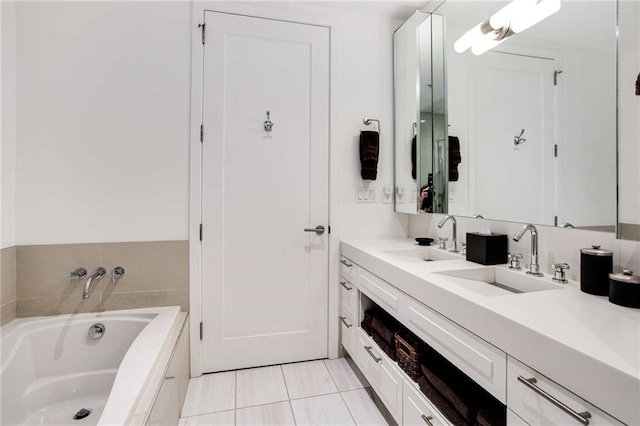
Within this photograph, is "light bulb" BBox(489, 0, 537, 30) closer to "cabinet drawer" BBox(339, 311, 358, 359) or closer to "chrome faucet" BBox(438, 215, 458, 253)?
"chrome faucet" BBox(438, 215, 458, 253)

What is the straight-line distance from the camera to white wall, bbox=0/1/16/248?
1700 mm

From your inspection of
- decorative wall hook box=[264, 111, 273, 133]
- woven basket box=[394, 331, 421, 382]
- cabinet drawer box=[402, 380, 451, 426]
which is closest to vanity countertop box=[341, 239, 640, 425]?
woven basket box=[394, 331, 421, 382]

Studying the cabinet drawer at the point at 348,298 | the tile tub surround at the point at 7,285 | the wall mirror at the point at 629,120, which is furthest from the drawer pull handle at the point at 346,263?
the tile tub surround at the point at 7,285

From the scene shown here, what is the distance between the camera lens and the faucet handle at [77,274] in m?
1.84

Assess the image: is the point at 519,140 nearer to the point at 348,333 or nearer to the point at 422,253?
the point at 422,253

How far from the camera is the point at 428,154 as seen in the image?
7.13ft

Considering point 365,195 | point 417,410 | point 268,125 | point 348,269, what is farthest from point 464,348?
point 268,125

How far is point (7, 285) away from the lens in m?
1.75

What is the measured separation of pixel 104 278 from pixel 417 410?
1882mm

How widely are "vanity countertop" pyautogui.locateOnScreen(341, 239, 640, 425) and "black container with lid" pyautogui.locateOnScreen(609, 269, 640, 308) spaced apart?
0.02 metres

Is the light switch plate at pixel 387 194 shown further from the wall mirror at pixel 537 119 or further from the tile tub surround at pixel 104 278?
the tile tub surround at pixel 104 278

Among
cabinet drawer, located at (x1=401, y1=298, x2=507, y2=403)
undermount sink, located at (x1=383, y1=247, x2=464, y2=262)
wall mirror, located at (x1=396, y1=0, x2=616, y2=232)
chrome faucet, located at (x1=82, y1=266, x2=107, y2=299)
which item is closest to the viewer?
cabinet drawer, located at (x1=401, y1=298, x2=507, y2=403)

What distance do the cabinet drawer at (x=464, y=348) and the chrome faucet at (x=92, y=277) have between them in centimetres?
177

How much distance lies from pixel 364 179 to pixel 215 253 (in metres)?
1.19
